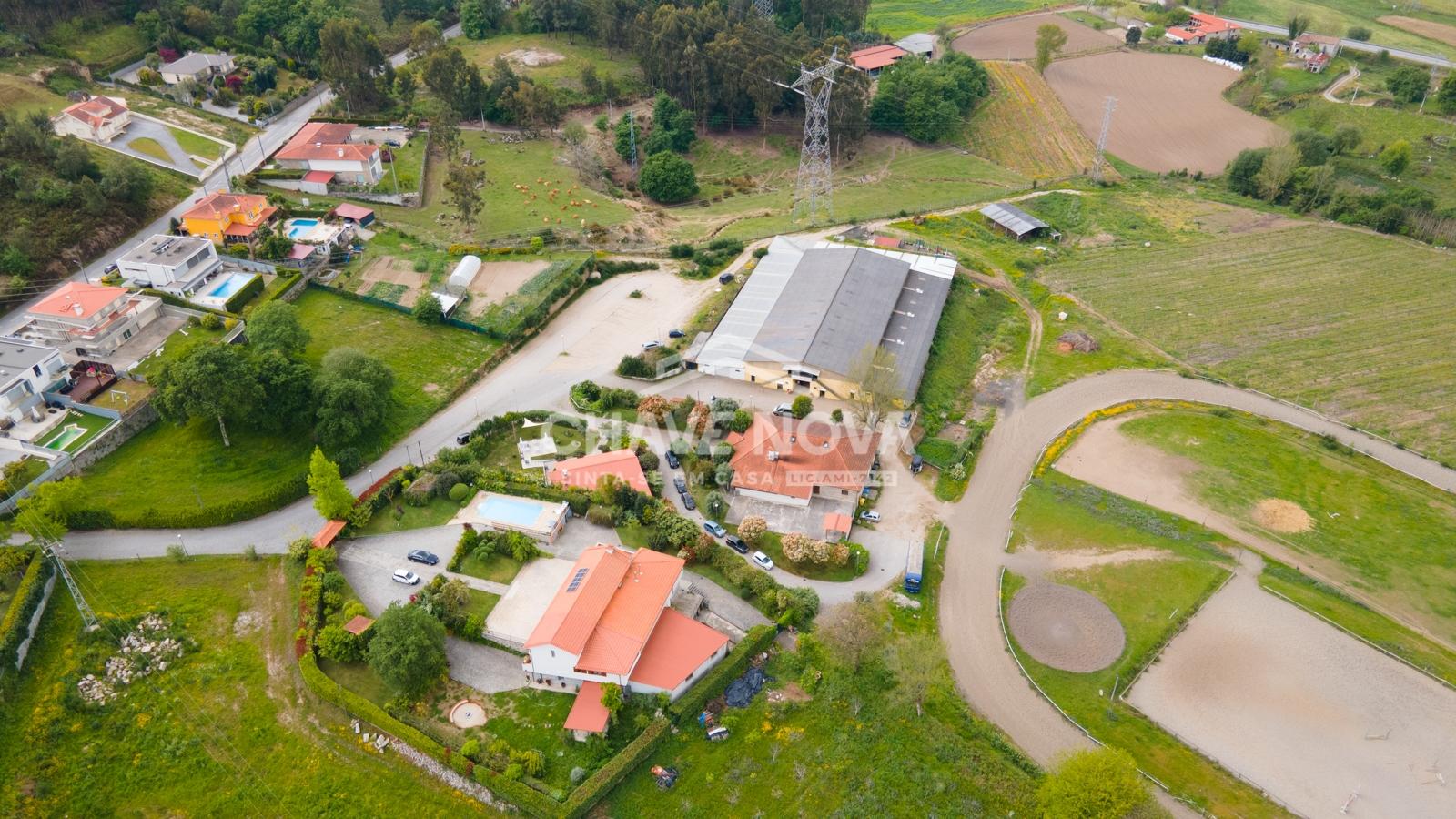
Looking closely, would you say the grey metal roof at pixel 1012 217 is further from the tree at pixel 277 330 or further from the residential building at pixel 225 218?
the residential building at pixel 225 218

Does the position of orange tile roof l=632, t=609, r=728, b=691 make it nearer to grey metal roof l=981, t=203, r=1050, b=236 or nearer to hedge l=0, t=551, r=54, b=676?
hedge l=0, t=551, r=54, b=676

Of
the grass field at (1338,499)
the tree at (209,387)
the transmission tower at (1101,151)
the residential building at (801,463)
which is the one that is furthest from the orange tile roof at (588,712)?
the transmission tower at (1101,151)

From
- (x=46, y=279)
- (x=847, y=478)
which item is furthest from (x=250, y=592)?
(x=46, y=279)

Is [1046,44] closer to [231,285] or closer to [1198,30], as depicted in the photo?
[1198,30]

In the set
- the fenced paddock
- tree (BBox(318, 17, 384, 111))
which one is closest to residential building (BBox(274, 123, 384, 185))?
tree (BBox(318, 17, 384, 111))

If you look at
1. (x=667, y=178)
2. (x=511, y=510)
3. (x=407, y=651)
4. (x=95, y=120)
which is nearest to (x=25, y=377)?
(x=511, y=510)
